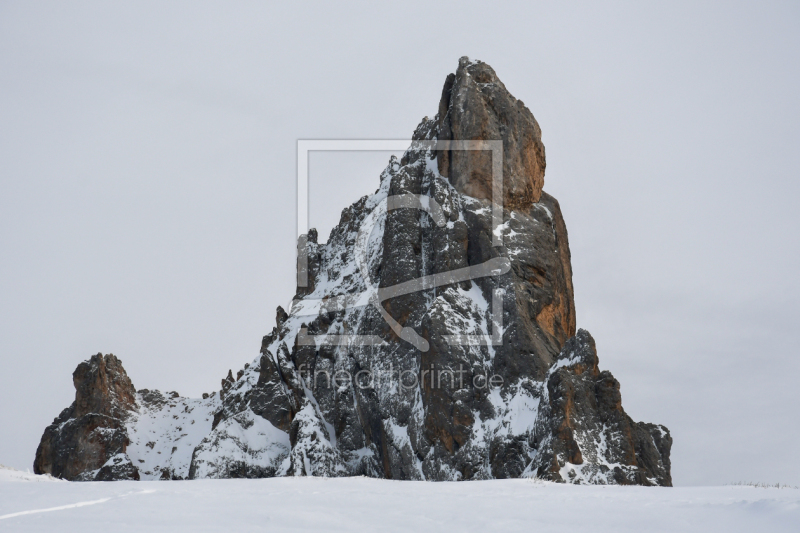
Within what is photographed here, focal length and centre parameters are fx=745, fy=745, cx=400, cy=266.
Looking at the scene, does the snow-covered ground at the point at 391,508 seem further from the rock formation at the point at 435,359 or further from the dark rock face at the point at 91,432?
the dark rock face at the point at 91,432

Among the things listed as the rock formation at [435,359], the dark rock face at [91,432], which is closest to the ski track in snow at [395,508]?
the rock formation at [435,359]

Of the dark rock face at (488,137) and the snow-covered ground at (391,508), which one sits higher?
the dark rock face at (488,137)

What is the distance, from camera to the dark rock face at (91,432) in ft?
270

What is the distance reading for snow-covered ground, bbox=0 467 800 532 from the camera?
49.2ft

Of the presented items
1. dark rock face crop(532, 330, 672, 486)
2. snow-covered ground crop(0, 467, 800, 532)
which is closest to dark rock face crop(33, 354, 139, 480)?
dark rock face crop(532, 330, 672, 486)

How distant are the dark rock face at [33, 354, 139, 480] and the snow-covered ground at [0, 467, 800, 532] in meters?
67.1

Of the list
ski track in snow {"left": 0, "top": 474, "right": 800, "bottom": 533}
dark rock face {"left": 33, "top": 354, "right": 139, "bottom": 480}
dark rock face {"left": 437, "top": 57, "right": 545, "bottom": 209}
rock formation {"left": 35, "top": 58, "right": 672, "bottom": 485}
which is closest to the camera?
ski track in snow {"left": 0, "top": 474, "right": 800, "bottom": 533}

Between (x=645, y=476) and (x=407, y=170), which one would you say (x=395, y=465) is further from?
(x=407, y=170)

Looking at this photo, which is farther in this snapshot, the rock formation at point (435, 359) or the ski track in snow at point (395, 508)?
the rock formation at point (435, 359)

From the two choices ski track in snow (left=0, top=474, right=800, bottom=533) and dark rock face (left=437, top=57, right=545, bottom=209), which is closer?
ski track in snow (left=0, top=474, right=800, bottom=533)

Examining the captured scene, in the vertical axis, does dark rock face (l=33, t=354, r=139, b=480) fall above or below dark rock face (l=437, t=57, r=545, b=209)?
below

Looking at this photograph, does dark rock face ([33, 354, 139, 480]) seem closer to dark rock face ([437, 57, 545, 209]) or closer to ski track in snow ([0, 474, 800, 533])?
dark rock face ([437, 57, 545, 209])

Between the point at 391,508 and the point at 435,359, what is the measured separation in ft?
135

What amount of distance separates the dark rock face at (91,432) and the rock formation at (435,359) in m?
0.22
